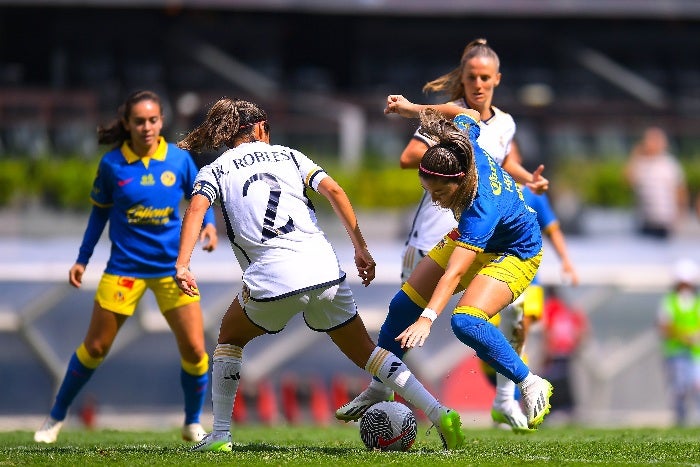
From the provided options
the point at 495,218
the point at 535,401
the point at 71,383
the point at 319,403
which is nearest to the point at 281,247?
the point at 495,218

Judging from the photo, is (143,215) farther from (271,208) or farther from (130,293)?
(271,208)

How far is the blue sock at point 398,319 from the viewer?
7504mm

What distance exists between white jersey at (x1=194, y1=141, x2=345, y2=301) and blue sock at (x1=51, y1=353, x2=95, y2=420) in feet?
7.53

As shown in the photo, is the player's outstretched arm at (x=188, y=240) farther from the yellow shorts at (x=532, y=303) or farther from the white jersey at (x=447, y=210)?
the yellow shorts at (x=532, y=303)

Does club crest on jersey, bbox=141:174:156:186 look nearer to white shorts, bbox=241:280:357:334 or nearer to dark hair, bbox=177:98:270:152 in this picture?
dark hair, bbox=177:98:270:152

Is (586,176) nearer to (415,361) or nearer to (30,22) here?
(415,361)

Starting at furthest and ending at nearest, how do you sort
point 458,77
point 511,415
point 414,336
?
point 511,415 < point 458,77 < point 414,336

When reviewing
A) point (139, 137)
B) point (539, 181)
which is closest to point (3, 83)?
point (139, 137)

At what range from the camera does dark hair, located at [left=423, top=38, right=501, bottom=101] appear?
27.0 feet

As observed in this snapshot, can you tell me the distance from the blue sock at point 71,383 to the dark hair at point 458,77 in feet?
9.86

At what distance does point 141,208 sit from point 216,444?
6.72 ft

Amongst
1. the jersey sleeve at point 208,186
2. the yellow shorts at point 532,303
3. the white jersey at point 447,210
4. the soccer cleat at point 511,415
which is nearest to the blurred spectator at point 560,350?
the yellow shorts at point 532,303

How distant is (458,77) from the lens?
27.5 ft

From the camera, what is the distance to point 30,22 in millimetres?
25047
